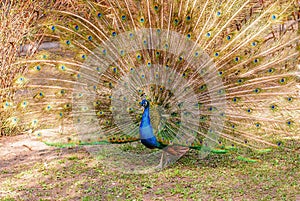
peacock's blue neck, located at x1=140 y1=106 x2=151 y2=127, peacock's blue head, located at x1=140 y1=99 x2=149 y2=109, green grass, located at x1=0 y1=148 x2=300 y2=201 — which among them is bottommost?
green grass, located at x1=0 y1=148 x2=300 y2=201

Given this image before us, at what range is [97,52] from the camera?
4.77 m

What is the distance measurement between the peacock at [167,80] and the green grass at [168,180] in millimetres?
386

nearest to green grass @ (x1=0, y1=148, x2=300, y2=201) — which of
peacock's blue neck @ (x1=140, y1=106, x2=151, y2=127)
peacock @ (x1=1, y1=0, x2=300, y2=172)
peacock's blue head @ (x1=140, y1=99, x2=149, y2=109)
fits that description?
peacock @ (x1=1, y1=0, x2=300, y2=172)

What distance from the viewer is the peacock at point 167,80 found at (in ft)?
14.8

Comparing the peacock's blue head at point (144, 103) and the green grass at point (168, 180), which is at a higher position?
the peacock's blue head at point (144, 103)

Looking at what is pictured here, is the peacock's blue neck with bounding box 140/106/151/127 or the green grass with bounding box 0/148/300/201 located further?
the peacock's blue neck with bounding box 140/106/151/127

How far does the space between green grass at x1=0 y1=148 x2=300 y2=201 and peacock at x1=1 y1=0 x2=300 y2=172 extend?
39 cm

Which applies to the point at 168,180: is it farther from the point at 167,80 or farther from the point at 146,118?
the point at 167,80

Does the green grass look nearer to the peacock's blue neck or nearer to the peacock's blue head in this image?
the peacock's blue neck

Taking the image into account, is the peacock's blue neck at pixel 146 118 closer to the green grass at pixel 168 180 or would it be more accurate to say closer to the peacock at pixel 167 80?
the peacock at pixel 167 80

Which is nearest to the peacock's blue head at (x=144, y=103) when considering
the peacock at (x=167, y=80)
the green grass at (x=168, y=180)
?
the peacock at (x=167, y=80)

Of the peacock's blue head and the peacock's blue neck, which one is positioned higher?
the peacock's blue head

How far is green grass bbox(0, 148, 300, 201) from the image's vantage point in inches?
169

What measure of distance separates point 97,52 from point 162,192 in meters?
1.80
